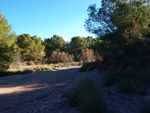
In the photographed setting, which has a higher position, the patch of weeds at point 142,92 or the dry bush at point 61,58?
the dry bush at point 61,58

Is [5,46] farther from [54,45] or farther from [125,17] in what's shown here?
[54,45]

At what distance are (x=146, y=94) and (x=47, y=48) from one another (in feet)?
118

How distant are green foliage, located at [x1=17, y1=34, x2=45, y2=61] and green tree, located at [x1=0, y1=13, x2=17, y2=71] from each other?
9026 millimetres

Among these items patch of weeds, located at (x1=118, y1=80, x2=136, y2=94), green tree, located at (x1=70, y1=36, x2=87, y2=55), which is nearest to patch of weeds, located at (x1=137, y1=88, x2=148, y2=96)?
patch of weeds, located at (x1=118, y1=80, x2=136, y2=94)

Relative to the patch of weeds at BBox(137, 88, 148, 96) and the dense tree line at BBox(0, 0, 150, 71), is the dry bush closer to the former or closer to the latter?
the dense tree line at BBox(0, 0, 150, 71)

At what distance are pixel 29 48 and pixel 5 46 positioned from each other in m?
11.5

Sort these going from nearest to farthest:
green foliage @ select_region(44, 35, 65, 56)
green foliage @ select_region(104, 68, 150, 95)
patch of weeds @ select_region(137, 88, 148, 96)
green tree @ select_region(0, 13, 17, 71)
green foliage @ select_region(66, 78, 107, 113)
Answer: green foliage @ select_region(66, 78, 107, 113)
patch of weeds @ select_region(137, 88, 148, 96)
green foliage @ select_region(104, 68, 150, 95)
green tree @ select_region(0, 13, 17, 71)
green foliage @ select_region(44, 35, 65, 56)

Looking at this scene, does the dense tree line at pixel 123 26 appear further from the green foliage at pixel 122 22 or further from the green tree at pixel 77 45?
the green tree at pixel 77 45

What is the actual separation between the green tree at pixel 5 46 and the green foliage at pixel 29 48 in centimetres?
903

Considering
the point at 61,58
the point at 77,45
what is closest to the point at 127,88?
the point at 61,58

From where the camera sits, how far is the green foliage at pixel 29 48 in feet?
93.6

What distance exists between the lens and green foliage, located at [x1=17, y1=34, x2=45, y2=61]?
28.5m

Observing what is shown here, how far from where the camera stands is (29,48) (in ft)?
97.1

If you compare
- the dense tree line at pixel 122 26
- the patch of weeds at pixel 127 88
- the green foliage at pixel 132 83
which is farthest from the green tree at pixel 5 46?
the patch of weeds at pixel 127 88
